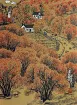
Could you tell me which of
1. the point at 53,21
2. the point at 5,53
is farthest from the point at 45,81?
the point at 53,21

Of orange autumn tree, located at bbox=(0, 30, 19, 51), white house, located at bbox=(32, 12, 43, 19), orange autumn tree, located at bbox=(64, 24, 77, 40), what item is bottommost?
orange autumn tree, located at bbox=(0, 30, 19, 51)

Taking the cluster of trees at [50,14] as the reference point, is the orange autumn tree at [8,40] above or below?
below

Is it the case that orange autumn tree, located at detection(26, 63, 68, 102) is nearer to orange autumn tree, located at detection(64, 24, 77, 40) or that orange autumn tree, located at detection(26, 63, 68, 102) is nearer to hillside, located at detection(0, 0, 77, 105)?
hillside, located at detection(0, 0, 77, 105)

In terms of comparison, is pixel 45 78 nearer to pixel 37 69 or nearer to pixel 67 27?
pixel 37 69

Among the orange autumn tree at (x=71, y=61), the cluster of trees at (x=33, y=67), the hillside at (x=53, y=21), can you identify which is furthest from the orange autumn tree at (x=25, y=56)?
the orange autumn tree at (x=71, y=61)

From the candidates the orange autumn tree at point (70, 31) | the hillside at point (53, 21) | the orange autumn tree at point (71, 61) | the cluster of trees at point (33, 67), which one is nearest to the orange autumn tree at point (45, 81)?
the cluster of trees at point (33, 67)

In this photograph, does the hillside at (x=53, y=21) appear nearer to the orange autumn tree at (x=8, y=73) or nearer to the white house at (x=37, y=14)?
the white house at (x=37, y=14)

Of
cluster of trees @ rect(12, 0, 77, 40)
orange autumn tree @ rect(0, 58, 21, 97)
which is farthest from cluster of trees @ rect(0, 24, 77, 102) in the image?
cluster of trees @ rect(12, 0, 77, 40)

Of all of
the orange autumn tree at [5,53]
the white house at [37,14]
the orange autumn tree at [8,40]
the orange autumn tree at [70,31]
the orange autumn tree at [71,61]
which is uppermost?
the white house at [37,14]
